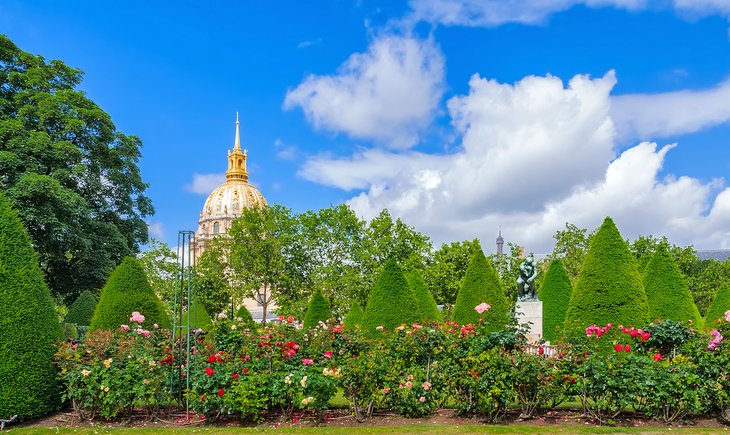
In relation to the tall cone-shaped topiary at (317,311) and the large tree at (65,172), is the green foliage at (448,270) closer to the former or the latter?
the tall cone-shaped topiary at (317,311)

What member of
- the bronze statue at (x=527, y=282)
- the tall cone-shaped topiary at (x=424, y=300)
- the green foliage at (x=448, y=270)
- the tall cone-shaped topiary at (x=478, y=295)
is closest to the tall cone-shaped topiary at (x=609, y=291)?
the tall cone-shaped topiary at (x=478, y=295)

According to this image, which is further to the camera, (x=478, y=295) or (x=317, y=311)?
(x=317, y=311)

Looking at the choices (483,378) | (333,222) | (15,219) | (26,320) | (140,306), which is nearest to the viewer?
(483,378)

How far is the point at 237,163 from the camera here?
6014 inches

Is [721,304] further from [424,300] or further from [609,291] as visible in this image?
[609,291]

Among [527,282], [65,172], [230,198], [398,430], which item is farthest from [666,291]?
[230,198]

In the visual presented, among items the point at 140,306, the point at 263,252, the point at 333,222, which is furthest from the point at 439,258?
the point at 140,306

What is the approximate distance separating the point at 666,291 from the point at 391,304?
12453 millimetres

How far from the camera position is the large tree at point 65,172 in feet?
83.2

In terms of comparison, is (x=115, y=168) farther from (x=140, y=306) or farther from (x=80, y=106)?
(x=140, y=306)

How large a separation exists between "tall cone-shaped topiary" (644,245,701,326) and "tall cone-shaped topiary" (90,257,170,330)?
1872 cm

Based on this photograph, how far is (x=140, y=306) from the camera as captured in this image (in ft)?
46.2

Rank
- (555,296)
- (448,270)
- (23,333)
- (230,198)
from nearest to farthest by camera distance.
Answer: (23,333)
(555,296)
(448,270)
(230,198)

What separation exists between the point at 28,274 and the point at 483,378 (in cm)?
840
